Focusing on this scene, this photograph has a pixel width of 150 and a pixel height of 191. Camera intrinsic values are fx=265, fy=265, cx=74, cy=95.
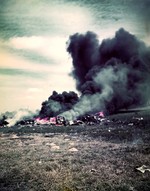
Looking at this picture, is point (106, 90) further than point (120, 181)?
Yes

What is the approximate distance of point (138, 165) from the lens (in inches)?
321

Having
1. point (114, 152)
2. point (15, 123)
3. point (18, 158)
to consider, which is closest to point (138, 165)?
point (114, 152)

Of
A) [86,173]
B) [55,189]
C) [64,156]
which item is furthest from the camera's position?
[64,156]

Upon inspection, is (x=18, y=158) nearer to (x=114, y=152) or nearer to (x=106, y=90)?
(x=114, y=152)

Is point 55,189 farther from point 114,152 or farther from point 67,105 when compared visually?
point 67,105

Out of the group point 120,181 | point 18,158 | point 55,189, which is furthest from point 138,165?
point 18,158

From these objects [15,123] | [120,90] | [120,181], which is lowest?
[120,181]

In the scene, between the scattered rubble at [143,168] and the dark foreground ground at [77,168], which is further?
the scattered rubble at [143,168]

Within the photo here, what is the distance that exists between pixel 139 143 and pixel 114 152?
7.02 feet

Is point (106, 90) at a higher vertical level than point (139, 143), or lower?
higher

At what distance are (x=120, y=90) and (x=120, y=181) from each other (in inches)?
1216

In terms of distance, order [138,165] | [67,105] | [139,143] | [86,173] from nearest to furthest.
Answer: [86,173] → [138,165] → [139,143] → [67,105]

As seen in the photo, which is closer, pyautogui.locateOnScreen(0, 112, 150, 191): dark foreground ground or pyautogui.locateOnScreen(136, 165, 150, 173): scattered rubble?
pyautogui.locateOnScreen(0, 112, 150, 191): dark foreground ground

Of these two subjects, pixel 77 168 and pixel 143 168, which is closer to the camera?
pixel 143 168
